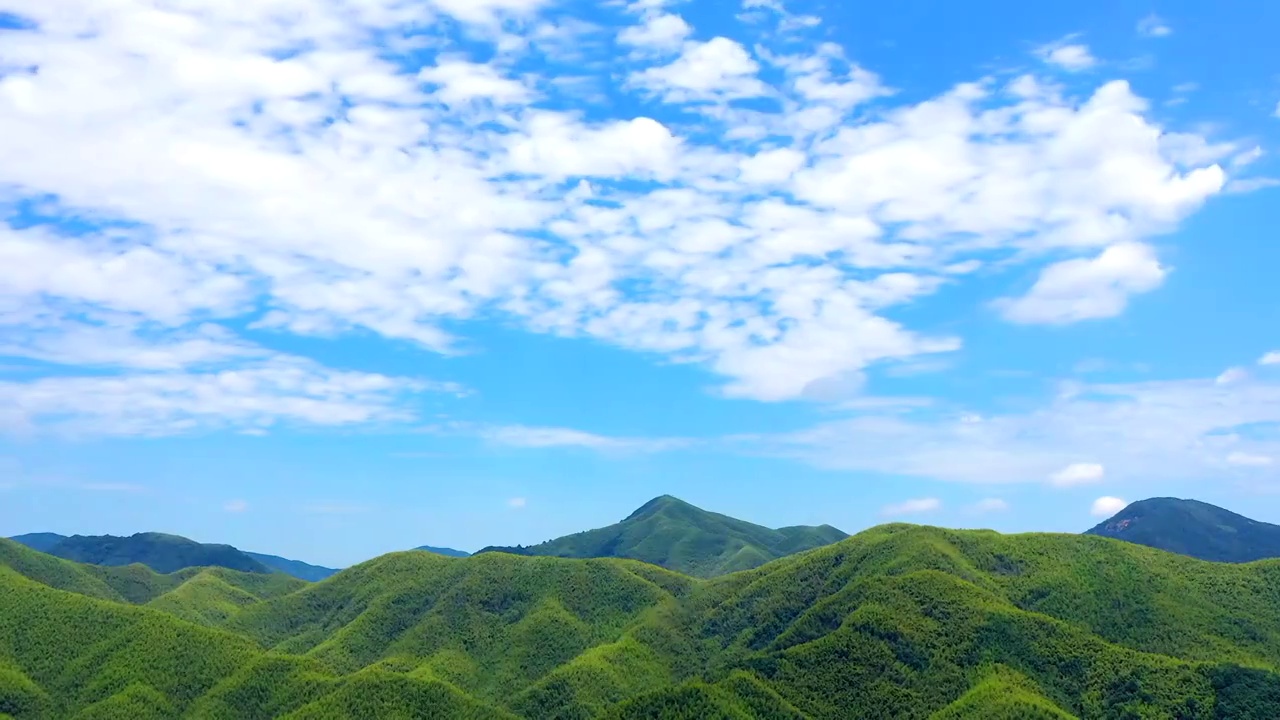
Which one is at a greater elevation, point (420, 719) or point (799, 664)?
point (799, 664)

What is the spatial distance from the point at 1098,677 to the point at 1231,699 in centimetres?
2055

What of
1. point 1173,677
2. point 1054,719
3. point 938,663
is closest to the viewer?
point 1054,719

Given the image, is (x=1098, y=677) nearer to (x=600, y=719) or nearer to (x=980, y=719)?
(x=980, y=719)

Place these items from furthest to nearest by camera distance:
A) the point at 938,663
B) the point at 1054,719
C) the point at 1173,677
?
the point at 938,663 < the point at 1173,677 < the point at 1054,719

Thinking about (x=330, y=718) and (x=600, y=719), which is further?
(x=330, y=718)

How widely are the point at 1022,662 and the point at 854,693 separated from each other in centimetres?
3130

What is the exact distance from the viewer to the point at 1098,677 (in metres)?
184

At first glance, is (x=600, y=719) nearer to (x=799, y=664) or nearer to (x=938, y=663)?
(x=799, y=664)

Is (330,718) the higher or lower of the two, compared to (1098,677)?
lower

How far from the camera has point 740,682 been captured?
187750 millimetres

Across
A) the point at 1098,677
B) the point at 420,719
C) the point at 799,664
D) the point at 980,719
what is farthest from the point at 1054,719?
the point at 420,719

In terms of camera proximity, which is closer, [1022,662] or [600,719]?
[600,719]

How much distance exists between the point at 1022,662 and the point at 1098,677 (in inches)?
506

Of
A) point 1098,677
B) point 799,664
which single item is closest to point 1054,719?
point 1098,677
